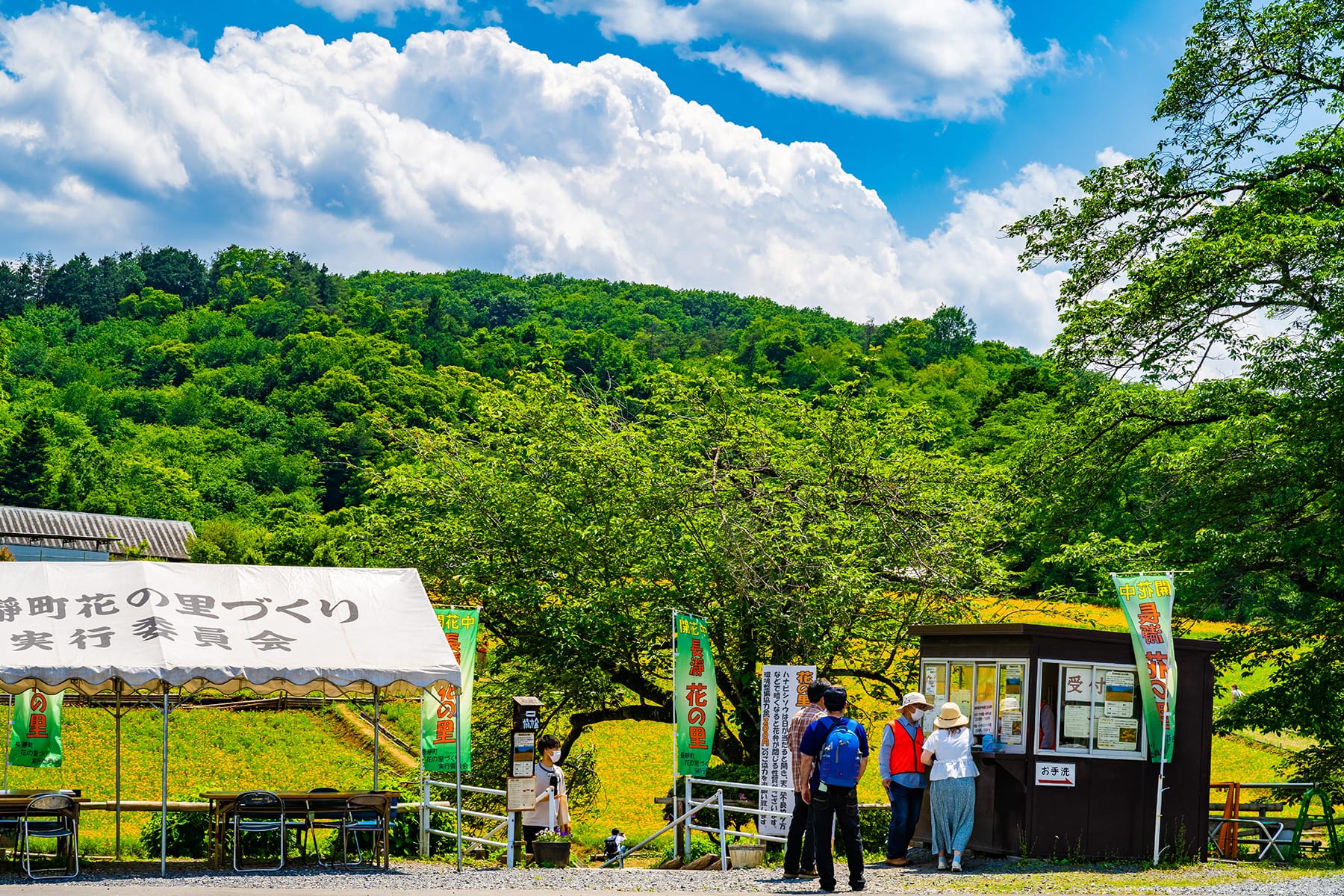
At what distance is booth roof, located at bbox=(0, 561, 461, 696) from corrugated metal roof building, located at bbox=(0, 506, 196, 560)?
50.0m

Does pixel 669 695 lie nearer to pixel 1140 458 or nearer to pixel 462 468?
pixel 462 468

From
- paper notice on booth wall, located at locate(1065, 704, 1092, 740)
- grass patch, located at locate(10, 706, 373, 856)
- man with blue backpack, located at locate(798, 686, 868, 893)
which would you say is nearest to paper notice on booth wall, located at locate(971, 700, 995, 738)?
paper notice on booth wall, located at locate(1065, 704, 1092, 740)

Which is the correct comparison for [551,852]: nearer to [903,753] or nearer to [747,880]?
[747,880]

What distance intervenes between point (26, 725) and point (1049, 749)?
42.1ft

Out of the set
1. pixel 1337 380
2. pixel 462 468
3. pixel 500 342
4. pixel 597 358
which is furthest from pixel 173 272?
pixel 1337 380

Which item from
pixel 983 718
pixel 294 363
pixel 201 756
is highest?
pixel 294 363

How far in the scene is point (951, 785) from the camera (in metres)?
13.1

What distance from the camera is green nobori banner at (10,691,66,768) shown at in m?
16.4

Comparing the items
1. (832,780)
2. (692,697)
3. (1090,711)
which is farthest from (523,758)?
(1090,711)

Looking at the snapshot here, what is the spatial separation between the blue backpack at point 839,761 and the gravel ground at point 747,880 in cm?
117

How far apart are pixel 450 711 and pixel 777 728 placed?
4.15 metres

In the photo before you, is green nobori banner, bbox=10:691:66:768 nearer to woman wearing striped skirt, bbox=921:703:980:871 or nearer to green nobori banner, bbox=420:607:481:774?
green nobori banner, bbox=420:607:481:774

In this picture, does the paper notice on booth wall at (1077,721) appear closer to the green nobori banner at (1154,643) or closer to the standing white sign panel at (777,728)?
the green nobori banner at (1154,643)

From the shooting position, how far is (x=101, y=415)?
8912 centimetres
